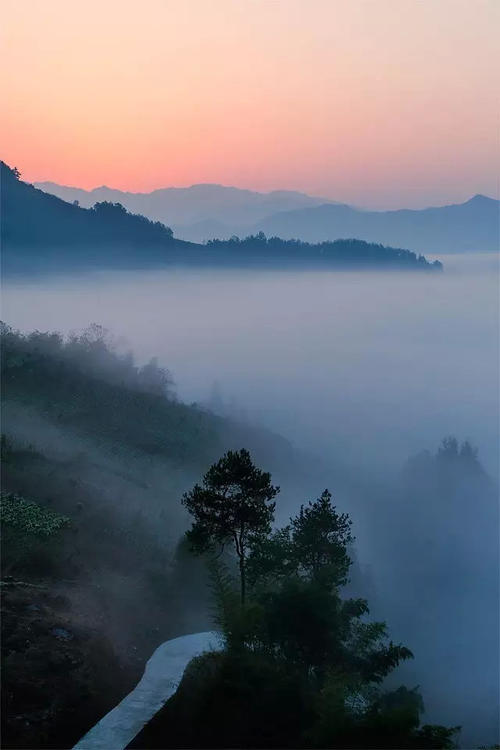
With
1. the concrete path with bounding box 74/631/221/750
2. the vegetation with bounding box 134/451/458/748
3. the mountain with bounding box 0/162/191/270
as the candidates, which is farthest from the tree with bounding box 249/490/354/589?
the mountain with bounding box 0/162/191/270

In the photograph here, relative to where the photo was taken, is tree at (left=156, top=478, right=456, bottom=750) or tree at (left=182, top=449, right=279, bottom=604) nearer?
tree at (left=156, top=478, right=456, bottom=750)

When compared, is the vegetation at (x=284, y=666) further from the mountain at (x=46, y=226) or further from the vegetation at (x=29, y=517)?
the mountain at (x=46, y=226)

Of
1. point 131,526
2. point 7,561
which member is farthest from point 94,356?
point 7,561

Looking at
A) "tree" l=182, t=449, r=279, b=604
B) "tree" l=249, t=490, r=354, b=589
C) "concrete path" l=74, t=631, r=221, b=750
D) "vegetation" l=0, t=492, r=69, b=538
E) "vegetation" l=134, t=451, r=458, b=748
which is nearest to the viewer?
"vegetation" l=134, t=451, r=458, b=748

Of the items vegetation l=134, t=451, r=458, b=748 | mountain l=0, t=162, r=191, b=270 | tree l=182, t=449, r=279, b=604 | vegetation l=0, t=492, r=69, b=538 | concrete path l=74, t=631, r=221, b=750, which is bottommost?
concrete path l=74, t=631, r=221, b=750

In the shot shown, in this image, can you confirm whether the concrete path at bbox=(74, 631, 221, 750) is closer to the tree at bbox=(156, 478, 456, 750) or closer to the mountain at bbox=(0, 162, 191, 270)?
the tree at bbox=(156, 478, 456, 750)

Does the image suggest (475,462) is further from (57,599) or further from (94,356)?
(57,599)

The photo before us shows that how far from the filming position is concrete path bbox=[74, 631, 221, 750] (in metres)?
18.9

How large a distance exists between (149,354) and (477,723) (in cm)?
13281

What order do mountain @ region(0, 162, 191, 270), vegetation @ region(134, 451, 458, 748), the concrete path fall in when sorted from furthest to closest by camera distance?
mountain @ region(0, 162, 191, 270) → the concrete path → vegetation @ region(134, 451, 458, 748)

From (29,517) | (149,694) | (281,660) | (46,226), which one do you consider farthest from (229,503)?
(46,226)

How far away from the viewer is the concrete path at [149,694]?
18.9 metres

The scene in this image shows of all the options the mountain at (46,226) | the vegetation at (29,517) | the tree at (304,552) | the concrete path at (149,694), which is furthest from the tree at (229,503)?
the mountain at (46,226)

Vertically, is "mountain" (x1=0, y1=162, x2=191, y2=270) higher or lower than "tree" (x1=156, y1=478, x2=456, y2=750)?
higher
